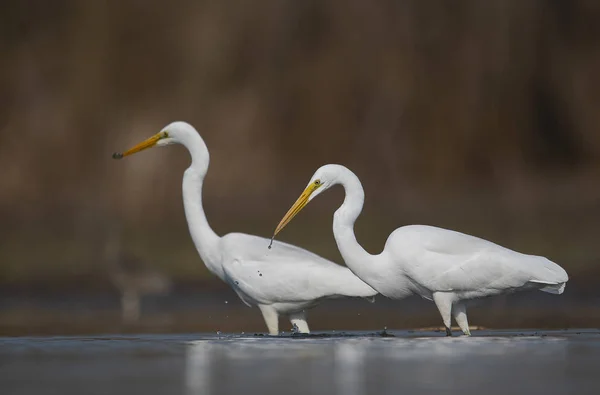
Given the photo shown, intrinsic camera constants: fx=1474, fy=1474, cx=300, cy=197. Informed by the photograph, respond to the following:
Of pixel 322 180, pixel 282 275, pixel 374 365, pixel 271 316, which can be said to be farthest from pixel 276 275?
pixel 374 365

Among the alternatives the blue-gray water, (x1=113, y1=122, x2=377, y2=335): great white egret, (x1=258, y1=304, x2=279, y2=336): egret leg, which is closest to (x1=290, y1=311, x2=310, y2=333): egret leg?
(x1=113, y1=122, x2=377, y2=335): great white egret

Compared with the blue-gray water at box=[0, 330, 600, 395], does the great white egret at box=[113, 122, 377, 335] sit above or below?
above

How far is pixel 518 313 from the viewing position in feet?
50.2

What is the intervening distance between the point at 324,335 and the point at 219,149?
1460 cm

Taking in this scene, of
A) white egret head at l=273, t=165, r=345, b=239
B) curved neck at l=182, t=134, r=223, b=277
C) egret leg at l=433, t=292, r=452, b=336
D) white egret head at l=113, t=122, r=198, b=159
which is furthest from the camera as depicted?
white egret head at l=113, t=122, r=198, b=159

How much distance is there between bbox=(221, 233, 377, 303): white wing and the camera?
11812mm

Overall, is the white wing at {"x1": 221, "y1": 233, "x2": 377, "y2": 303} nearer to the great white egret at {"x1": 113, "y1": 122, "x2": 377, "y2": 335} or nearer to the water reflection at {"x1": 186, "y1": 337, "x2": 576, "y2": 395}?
the great white egret at {"x1": 113, "y1": 122, "x2": 377, "y2": 335}

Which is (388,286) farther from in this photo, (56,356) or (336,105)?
(336,105)

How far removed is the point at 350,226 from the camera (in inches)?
448

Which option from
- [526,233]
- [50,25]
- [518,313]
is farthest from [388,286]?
[50,25]

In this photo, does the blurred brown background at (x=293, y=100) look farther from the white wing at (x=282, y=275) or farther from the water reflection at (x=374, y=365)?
the water reflection at (x=374, y=365)

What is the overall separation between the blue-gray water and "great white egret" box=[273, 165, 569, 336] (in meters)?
0.36

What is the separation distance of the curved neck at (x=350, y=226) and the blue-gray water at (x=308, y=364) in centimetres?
57

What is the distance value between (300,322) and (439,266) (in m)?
1.89
